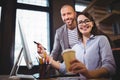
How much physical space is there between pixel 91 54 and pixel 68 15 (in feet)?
1.38

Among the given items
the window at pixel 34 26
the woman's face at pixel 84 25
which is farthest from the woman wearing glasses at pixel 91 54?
the window at pixel 34 26

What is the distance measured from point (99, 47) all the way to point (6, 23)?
1205 mm

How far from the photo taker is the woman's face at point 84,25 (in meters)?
1.24

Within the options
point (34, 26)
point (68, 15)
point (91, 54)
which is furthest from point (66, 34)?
point (34, 26)

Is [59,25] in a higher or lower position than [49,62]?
higher

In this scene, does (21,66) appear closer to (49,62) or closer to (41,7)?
(49,62)

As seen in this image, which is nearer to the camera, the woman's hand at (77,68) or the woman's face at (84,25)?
the woman's hand at (77,68)

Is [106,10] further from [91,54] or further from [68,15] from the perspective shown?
[91,54]

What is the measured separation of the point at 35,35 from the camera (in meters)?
1.69

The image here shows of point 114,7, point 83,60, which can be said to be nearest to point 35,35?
point 83,60

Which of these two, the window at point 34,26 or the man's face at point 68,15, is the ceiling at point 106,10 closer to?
the man's face at point 68,15

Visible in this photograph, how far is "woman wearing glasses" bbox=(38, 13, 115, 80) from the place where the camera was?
1.07 m

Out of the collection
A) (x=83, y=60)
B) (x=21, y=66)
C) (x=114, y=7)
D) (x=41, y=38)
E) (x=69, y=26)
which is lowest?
(x=21, y=66)

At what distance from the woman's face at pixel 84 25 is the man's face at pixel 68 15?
0.12m
